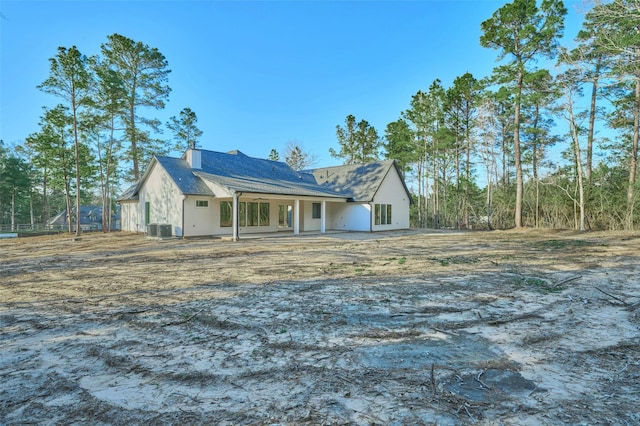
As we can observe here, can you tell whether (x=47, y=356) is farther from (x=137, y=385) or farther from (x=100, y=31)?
(x=100, y=31)

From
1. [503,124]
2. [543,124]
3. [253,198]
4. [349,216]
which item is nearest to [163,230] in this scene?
[253,198]

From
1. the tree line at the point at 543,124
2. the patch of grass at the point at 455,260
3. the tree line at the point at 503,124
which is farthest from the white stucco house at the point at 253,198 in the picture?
the patch of grass at the point at 455,260

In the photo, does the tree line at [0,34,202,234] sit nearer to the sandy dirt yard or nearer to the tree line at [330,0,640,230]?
the sandy dirt yard

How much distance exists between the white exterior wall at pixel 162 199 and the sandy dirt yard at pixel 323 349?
9445mm

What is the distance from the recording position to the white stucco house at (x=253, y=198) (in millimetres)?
15852

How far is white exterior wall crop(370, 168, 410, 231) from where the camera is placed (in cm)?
2092

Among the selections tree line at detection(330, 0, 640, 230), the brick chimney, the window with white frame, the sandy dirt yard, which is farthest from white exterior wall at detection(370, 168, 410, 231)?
the sandy dirt yard

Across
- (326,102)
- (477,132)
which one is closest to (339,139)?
(326,102)

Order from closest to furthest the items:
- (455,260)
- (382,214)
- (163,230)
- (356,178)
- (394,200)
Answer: (455,260) → (163,230) → (382,214) → (394,200) → (356,178)

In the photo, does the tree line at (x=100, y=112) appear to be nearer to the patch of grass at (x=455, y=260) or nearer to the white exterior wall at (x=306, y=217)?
the white exterior wall at (x=306, y=217)

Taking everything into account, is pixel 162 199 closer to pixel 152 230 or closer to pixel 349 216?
pixel 152 230

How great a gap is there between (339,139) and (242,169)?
16740 millimetres

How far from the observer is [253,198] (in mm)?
16922

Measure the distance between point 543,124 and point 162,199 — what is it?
26.0 meters
